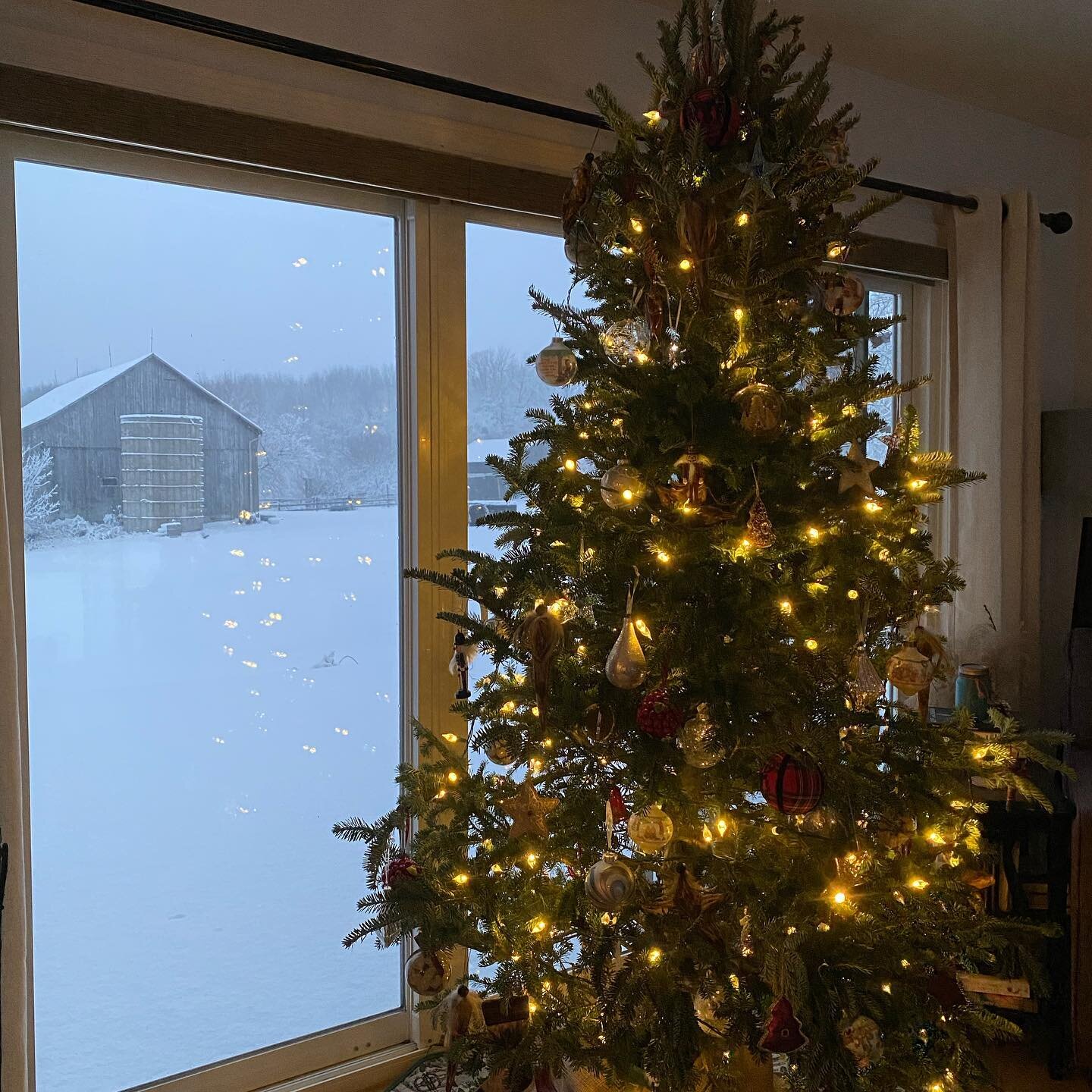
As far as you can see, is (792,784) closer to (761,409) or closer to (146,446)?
(761,409)

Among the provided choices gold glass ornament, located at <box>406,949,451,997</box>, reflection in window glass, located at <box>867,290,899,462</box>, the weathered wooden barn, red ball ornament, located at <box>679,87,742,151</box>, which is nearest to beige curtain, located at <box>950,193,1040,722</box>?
reflection in window glass, located at <box>867,290,899,462</box>

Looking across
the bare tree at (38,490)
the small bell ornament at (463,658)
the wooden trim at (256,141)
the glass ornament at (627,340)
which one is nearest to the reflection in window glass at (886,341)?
the wooden trim at (256,141)

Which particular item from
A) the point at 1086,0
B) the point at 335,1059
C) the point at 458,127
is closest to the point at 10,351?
the point at 458,127

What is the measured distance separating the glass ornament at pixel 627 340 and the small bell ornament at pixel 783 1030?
1.03 metres

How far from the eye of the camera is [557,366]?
1.65 metres

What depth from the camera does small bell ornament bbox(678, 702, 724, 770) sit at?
1.51m

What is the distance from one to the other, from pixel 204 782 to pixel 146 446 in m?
0.74

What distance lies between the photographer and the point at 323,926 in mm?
2285

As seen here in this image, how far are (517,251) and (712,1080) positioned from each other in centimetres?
186

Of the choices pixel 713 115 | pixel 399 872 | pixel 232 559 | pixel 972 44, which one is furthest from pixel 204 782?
pixel 972 44

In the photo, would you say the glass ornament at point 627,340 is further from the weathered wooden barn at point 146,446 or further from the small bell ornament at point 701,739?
the weathered wooden barn at point 146,446

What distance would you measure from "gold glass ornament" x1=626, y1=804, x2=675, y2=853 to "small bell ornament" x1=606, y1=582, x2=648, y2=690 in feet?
0.80

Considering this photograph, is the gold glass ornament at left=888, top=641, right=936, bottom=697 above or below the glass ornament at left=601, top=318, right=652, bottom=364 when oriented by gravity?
below

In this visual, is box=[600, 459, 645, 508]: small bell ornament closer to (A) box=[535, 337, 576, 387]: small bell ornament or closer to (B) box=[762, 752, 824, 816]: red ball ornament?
(A) box=[535, 337, 576, 387]: small bell ornament
